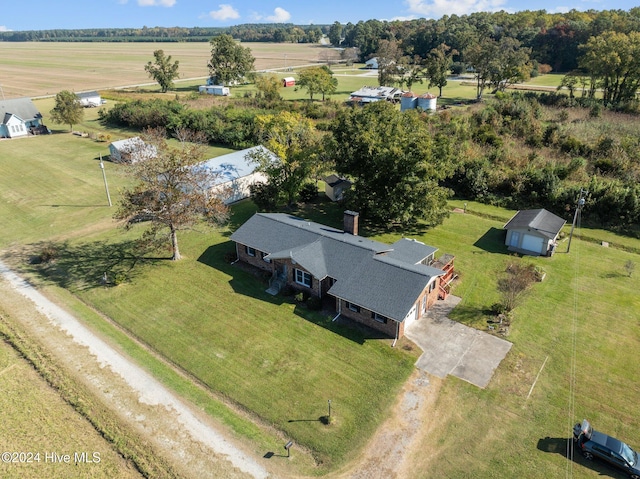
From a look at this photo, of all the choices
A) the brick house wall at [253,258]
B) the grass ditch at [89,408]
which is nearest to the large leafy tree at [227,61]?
the brick house wall at [253,258]

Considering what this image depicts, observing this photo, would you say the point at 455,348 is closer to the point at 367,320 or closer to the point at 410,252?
the point at 367,320

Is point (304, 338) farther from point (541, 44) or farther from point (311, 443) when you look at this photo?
point (541, 44)

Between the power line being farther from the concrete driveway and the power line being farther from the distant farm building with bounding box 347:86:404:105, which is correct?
the distant farm building with bounding box 347:86:404:105

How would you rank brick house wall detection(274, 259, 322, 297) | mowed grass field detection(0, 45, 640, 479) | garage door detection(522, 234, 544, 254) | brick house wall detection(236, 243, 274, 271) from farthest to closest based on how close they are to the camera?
garage door detection(522, 234, 544, 254) < brick house wall detection(236, 243, 274, 271) < brick house wall detection(274, 259, 322, 297) < mowed grass field detection(0, 45, 640, 479)

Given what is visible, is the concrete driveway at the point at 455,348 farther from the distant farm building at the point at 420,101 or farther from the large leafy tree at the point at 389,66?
the large leafy tree at the point at 389,66

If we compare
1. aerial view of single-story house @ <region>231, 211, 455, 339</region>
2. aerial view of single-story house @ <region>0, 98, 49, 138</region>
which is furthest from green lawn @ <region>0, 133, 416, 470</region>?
aerial view of single-story house @ <region>0, 98, 49, 138</region>

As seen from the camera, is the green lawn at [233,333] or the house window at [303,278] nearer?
the green lawn at [233,333]
